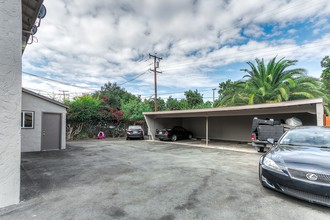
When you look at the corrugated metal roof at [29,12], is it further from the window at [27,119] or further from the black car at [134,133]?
the black car at [134,133]

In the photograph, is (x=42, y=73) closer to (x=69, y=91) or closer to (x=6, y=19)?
(x=69, y=91)

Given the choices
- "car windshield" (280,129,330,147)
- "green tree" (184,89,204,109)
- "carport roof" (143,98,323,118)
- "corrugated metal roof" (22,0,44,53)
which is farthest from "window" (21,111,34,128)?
"green tree" (184,89,204,109)

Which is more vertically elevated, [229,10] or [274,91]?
[229,10]

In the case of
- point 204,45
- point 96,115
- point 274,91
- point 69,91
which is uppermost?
point 204,45

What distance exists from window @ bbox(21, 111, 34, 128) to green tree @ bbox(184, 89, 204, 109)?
1015 inches

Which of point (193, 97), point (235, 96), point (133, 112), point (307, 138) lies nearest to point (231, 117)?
point (235, 96)

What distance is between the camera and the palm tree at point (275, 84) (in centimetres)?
1162

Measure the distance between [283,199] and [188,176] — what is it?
228 cm

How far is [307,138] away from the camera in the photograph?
4.27 metres

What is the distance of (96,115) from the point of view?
17047 mm

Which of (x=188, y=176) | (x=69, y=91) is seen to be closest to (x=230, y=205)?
(x=188, y=176)

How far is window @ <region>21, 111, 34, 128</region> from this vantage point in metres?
8.95

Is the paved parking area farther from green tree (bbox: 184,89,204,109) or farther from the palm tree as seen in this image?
green tree (bbox: 184,89,204,109)

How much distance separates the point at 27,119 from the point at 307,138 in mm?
11970
